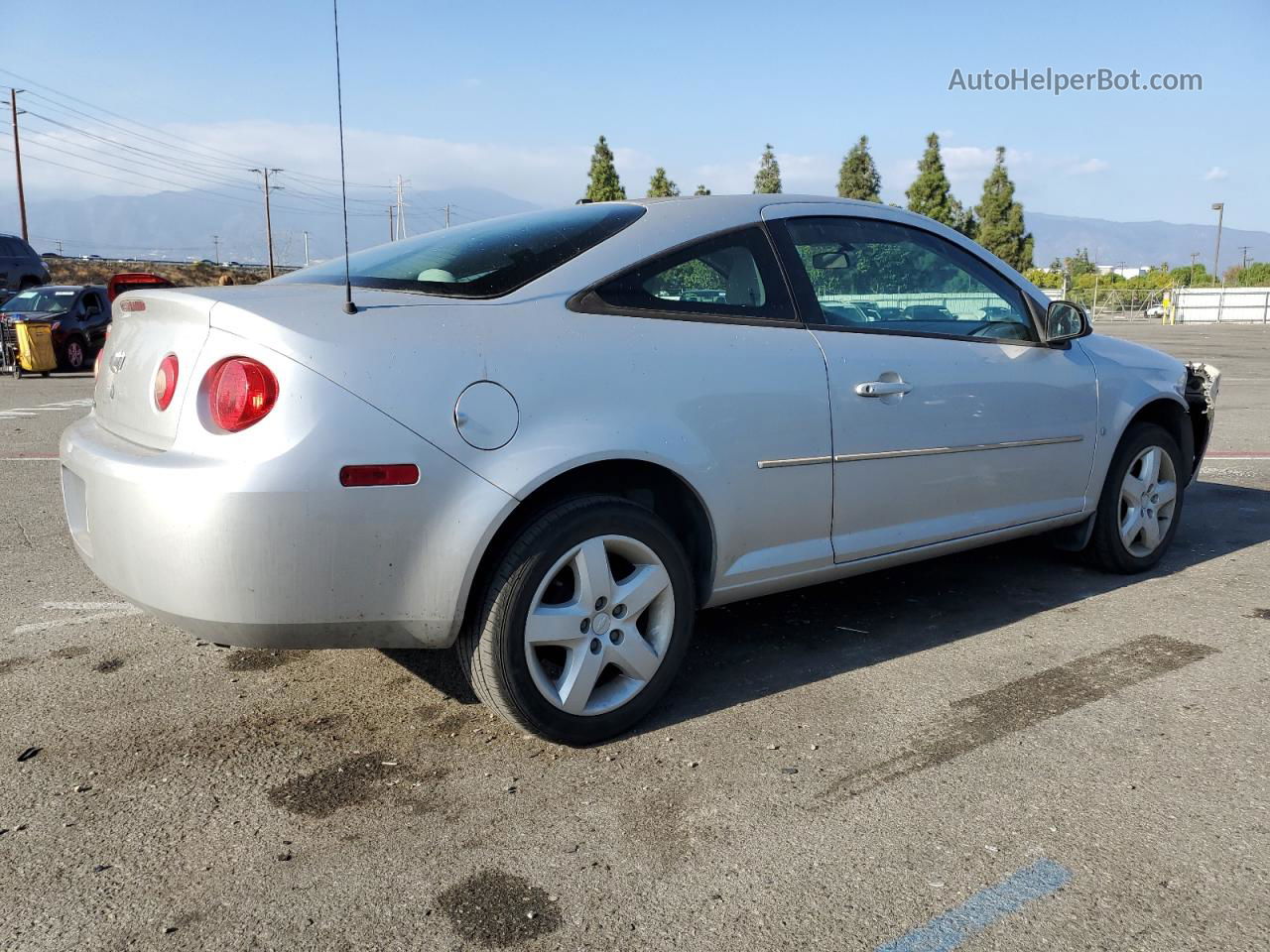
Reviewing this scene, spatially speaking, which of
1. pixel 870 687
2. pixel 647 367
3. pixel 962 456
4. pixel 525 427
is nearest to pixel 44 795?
pixel 525 427

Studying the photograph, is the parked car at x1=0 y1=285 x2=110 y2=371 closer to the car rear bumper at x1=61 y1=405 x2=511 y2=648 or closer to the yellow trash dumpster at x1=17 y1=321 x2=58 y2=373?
the yellow trash dumpster at x1=17 y1=321 x2=58 y2=373

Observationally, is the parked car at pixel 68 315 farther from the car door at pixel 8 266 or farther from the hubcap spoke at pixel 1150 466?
the hubcap spoke at pixel 1150 466

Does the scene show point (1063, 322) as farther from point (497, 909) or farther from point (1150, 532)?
point (497, 909)

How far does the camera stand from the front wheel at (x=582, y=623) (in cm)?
268

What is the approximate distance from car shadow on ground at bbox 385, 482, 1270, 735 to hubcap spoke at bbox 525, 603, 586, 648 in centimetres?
43

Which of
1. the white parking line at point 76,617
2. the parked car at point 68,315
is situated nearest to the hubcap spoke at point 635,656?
the white parking line at point 76,617

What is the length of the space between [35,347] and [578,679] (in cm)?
1670

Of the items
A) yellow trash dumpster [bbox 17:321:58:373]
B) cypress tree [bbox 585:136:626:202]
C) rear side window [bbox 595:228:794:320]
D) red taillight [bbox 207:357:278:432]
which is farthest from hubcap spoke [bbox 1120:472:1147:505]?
cypress tree [bbox 585:136:626:202]

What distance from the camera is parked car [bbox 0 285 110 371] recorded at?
1688 cm

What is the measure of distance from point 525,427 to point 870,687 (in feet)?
4.85

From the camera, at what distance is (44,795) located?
2.61 m

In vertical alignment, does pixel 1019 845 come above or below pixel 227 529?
below

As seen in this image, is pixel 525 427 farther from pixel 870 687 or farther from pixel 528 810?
pixel 870 687

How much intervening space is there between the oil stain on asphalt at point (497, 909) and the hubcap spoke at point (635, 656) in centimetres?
76
